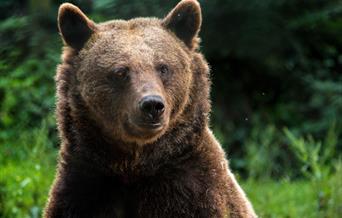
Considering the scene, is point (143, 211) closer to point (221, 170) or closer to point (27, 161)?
point (221, 170)

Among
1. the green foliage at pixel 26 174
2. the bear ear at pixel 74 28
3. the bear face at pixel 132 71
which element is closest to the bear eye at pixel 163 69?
the bear face at pixel 132 71

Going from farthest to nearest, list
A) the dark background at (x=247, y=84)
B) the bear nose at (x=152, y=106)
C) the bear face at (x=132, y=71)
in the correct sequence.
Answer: the dark background at (x=247, y=84) → the bear face at (x=132, y=71) → the bear nose at (x=152, y=106)

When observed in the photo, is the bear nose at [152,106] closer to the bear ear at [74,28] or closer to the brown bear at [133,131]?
the brown bear at [133,131]

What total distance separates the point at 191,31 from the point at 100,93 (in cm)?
87

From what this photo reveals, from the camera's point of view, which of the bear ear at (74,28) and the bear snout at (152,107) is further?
the bear ear at (74,28)

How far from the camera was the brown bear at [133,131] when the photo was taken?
5738mm

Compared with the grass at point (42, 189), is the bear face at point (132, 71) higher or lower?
higher

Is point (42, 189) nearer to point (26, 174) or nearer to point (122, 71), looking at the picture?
point (26, 174)

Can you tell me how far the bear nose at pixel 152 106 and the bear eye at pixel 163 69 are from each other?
0.39 metres

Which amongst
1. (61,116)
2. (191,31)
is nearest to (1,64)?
(61,116)

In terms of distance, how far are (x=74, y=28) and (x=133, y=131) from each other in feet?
2.99

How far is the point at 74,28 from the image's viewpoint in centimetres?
617

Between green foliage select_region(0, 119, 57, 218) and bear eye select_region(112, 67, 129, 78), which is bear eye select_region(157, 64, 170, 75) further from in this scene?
green foliage select_region(0, 119, 57, 218)

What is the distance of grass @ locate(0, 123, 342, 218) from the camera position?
7.64 metres
